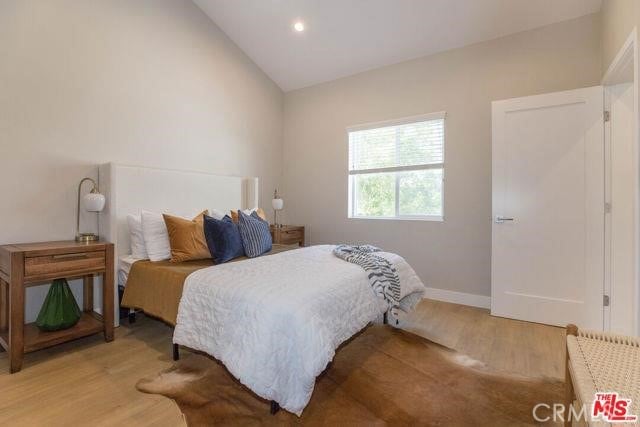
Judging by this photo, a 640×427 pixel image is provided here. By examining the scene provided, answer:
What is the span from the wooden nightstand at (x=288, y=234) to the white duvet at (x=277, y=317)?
66.3 inches

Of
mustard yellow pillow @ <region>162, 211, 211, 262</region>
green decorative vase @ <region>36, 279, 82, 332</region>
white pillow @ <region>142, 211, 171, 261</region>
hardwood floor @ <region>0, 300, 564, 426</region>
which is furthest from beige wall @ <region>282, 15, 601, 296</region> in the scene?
green decorative vase @ <region>36, 279, 82, 332</region>

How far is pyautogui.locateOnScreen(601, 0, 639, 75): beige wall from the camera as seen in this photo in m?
2.09

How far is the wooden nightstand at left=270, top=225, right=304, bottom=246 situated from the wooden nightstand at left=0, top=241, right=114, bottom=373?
1.91 meters

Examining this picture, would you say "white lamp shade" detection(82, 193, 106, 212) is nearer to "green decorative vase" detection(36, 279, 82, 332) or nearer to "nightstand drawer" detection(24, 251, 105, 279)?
"nightstand drawer" detection(24, 251, 105, 279)

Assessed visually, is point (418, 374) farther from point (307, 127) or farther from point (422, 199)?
point (307, 127)

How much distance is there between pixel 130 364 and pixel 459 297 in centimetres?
314

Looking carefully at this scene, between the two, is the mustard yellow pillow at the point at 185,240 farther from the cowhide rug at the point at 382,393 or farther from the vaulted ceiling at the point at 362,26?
the vaulted ceiling at the point at 362,26

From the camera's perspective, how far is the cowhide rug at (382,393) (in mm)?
1610

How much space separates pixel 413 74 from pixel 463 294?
2594 millimetres

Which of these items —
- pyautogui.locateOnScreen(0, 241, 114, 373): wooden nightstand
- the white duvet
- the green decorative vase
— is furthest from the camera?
the green decorative vase

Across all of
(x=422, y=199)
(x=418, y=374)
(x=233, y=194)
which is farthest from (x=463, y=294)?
(x=233, y=194)

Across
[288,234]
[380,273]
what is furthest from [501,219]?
[288,234]

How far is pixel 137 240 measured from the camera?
2.78 metres

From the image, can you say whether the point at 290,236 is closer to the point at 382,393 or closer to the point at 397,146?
the point at 397,146
